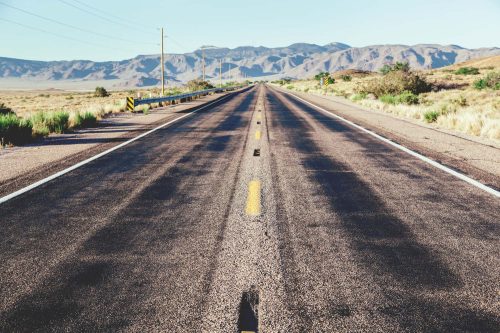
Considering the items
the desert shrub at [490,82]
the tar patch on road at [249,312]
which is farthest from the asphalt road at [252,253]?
the desert shrub at [490,82]

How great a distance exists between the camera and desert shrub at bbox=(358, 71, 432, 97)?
32.1m

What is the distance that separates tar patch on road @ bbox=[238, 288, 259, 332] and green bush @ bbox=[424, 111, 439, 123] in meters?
16.1

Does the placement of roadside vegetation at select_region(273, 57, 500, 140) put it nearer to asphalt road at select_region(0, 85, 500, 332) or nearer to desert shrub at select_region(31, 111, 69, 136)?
asphalt road at select_region(0, 85, 500, 332)

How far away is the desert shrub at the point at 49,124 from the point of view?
13236mm

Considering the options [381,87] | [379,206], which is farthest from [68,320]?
[381,87]

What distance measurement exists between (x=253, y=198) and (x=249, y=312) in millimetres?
2737

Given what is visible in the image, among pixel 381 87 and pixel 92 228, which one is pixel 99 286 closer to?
pixel 92 228

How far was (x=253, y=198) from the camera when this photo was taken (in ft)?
18.2

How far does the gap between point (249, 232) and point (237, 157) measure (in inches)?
180

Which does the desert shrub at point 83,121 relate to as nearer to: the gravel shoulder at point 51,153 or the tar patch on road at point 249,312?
the gravel shoulder at point 51,153

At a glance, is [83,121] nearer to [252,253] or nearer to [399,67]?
[252,253]

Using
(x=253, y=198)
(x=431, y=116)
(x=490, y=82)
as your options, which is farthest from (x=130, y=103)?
(x=490, y=82)

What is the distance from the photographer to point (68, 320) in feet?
9.04

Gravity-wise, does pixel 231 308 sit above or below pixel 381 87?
below
